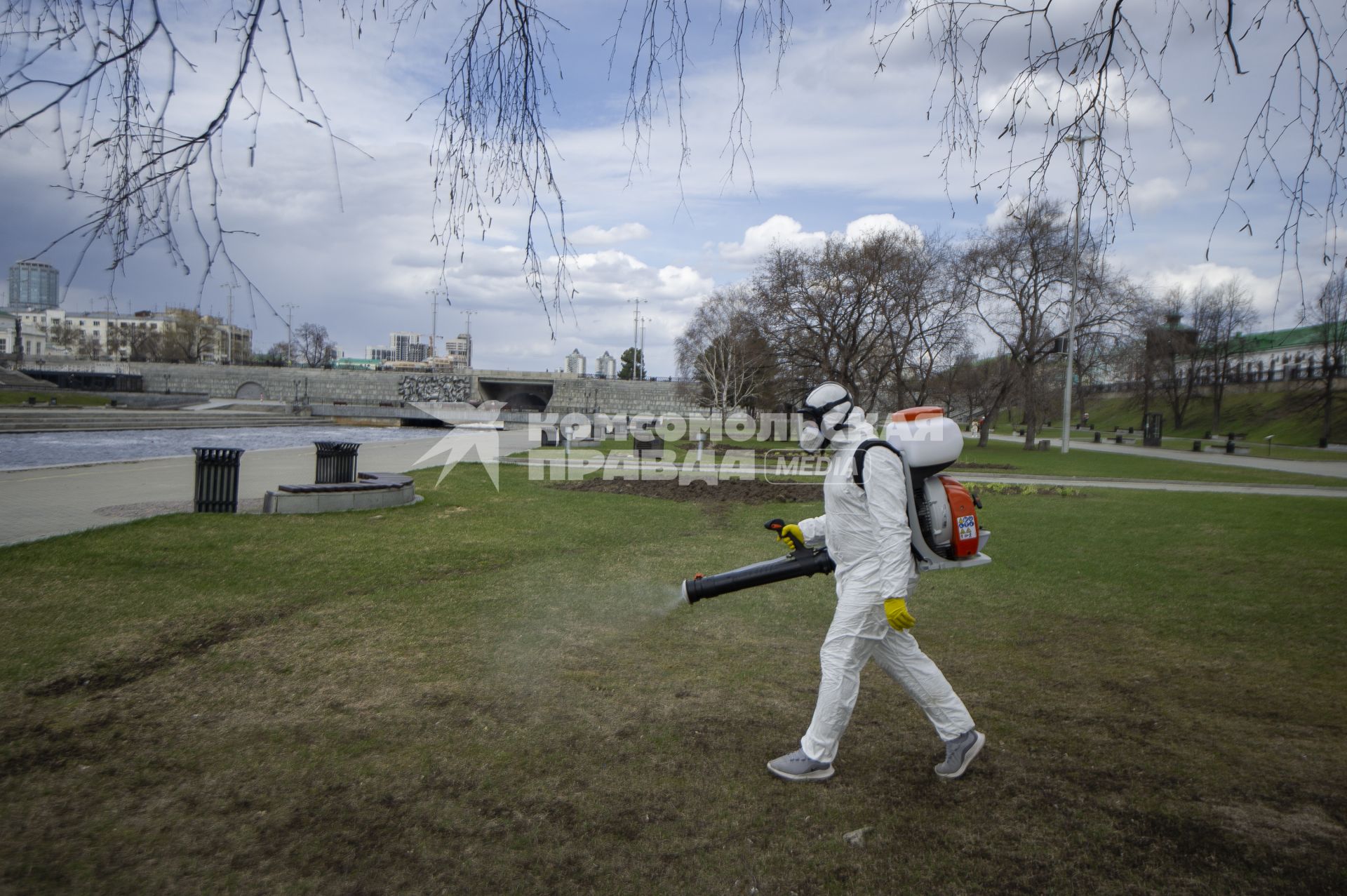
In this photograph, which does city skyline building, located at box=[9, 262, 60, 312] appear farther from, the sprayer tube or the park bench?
the park bench

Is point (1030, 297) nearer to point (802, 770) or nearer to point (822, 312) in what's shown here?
Answer: point (822, 312)

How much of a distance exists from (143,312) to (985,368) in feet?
152

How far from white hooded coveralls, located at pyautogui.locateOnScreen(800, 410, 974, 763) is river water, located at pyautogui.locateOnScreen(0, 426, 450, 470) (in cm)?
1724

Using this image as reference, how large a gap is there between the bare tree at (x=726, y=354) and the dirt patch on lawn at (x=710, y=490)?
69.2 ft

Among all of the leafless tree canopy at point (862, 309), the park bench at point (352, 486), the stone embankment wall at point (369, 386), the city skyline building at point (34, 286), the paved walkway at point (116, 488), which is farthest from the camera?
the stone embankment wall at point (369, 386)

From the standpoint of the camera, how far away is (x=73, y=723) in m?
4.55

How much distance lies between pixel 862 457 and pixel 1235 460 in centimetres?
3822

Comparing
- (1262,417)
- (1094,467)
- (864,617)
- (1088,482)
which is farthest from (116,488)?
(1262,417)

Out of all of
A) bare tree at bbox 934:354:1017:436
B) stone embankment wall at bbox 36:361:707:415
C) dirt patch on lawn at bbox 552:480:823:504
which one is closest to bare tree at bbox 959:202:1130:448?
bare tree at bbox 934:354:1017:436

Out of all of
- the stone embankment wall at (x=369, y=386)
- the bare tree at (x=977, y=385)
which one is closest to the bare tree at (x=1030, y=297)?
the bare tree at (x=977, y=385)

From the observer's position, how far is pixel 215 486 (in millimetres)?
11633

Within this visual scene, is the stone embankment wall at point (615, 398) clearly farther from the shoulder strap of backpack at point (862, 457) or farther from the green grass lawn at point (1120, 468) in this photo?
the shoulder strap of backpack at point (862, 457)

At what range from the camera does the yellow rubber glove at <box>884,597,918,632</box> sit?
3.78m

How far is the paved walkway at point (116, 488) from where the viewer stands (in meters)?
10.7
